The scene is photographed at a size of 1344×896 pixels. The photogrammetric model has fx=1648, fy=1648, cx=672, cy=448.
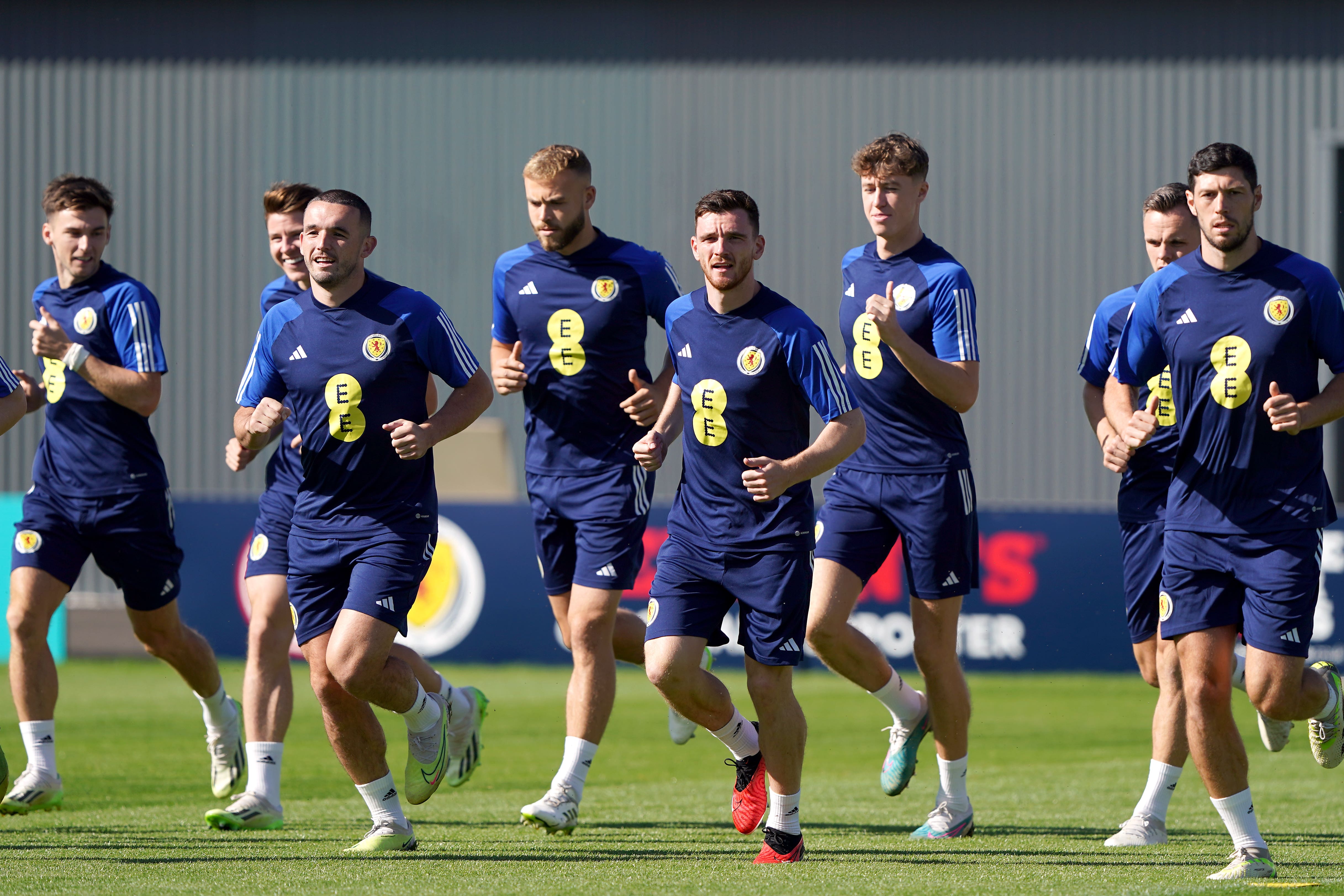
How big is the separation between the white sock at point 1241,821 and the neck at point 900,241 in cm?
→ 250

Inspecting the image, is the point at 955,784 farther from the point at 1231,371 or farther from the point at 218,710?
the point at 218,710

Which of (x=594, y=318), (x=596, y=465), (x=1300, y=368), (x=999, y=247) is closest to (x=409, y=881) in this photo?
(x=596, y=465)

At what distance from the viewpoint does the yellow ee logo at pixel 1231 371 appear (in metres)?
5.34

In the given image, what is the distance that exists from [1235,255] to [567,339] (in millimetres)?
2774

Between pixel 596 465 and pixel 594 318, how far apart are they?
24.5 inches

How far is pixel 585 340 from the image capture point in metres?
6.95

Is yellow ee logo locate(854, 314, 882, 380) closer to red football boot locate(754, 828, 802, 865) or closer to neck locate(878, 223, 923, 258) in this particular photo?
neck locate(878, 223, 923, 258)

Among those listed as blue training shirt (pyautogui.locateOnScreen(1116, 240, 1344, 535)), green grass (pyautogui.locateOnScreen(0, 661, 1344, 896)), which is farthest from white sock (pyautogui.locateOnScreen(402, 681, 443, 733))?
blue training shirt (pyautogui.locateOnScreen(1116, 240, 1344, 535))

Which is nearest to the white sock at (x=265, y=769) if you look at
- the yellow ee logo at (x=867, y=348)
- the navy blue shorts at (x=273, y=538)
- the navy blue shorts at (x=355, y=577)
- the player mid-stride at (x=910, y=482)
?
the navy blue shorts at (x=273, y=538)

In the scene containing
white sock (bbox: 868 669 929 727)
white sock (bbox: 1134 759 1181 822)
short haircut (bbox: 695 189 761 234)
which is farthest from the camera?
white sock (bbox: 868 669 929 727)

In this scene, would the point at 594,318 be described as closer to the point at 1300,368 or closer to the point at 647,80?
the point at 1300,368

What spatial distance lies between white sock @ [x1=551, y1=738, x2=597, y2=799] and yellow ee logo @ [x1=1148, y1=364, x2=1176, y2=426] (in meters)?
2.63

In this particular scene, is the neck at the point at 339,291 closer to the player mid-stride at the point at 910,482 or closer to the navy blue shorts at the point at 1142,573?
the player mid-stride at the point at 910,482

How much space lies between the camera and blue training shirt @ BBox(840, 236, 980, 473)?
648cm
